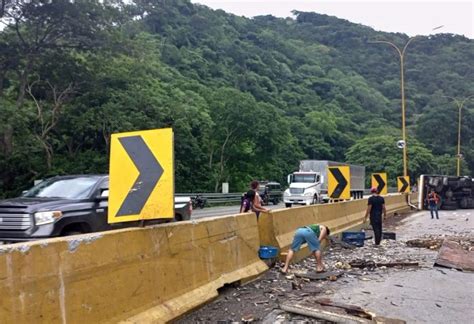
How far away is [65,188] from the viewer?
10.2 metres

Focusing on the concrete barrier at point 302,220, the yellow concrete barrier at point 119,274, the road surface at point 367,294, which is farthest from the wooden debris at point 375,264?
the yellow concrete barrier at point 119,274

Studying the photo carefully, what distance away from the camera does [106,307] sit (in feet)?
16.4

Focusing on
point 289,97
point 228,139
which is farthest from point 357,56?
point 228,139

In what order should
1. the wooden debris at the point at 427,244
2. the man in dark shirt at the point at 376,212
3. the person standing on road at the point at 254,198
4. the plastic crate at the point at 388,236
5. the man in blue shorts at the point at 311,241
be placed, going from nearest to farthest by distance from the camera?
the man in blue shorts at the point at 311,241 < the person standing on road at the point at 254,198 < the wooden debris at the point at 427,244 < the man in dark shirt at the point at 376,212 < the plastic crate at the point at 388,236

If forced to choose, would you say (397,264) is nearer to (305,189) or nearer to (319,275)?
(319,275)

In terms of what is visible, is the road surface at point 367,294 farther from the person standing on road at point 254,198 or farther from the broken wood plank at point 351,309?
the person standing on road at point 254,198

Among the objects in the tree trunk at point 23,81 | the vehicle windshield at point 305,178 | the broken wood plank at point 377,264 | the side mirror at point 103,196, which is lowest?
the broken wood plank at point 377,264

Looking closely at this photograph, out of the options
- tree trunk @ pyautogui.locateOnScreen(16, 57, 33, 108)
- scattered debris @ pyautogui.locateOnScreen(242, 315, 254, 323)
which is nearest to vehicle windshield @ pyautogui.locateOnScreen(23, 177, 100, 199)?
scattered debris @ pyautogui.locateOnScreen(242, 315, 254, 323)

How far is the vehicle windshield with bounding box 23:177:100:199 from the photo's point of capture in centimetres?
995

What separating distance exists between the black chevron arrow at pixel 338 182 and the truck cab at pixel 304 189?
57.7 feet

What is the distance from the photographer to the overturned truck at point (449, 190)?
3170cm

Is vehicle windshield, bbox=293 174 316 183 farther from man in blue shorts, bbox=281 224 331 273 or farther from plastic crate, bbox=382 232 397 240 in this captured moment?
man in blue shorts, bbox=281 224 331 273

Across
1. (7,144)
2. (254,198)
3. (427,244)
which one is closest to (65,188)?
(254,198)

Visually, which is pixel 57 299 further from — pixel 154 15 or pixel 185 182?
pixel 154 15
